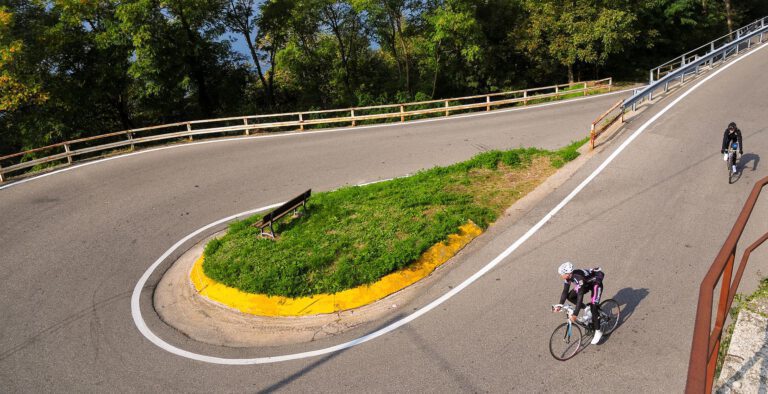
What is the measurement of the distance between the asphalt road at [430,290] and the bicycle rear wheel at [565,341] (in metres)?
0.15

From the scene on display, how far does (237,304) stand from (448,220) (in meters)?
4.81

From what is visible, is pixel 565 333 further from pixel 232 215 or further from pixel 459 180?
pixel 232 215

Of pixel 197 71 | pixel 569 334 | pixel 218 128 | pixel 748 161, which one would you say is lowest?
pixel 569 334

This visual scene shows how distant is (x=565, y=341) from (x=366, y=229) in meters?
5.14

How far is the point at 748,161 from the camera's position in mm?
13023

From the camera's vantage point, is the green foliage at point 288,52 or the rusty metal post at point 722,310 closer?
the rusty metal post at point 722,310

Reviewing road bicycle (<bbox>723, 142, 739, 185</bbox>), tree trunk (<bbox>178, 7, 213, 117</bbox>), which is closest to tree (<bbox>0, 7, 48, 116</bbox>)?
tree trunk (<bbox>178, 7, 213, 117</bbox>)

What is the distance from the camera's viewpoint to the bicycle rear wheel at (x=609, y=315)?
23.2 feet

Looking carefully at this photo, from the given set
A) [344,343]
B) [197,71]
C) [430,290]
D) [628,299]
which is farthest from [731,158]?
[197,71]

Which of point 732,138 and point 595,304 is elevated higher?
point 732,138

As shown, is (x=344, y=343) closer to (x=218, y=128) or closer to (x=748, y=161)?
(x=748, y=161)

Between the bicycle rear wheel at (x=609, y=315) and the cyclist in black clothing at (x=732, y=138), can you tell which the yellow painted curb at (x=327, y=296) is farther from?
the cyclist in black clothing at (x=732, y=138)

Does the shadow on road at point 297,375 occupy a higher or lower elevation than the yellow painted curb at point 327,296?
lower

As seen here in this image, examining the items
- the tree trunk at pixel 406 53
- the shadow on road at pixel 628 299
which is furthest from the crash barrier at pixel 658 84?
the tree trunk at pixel 406 53
